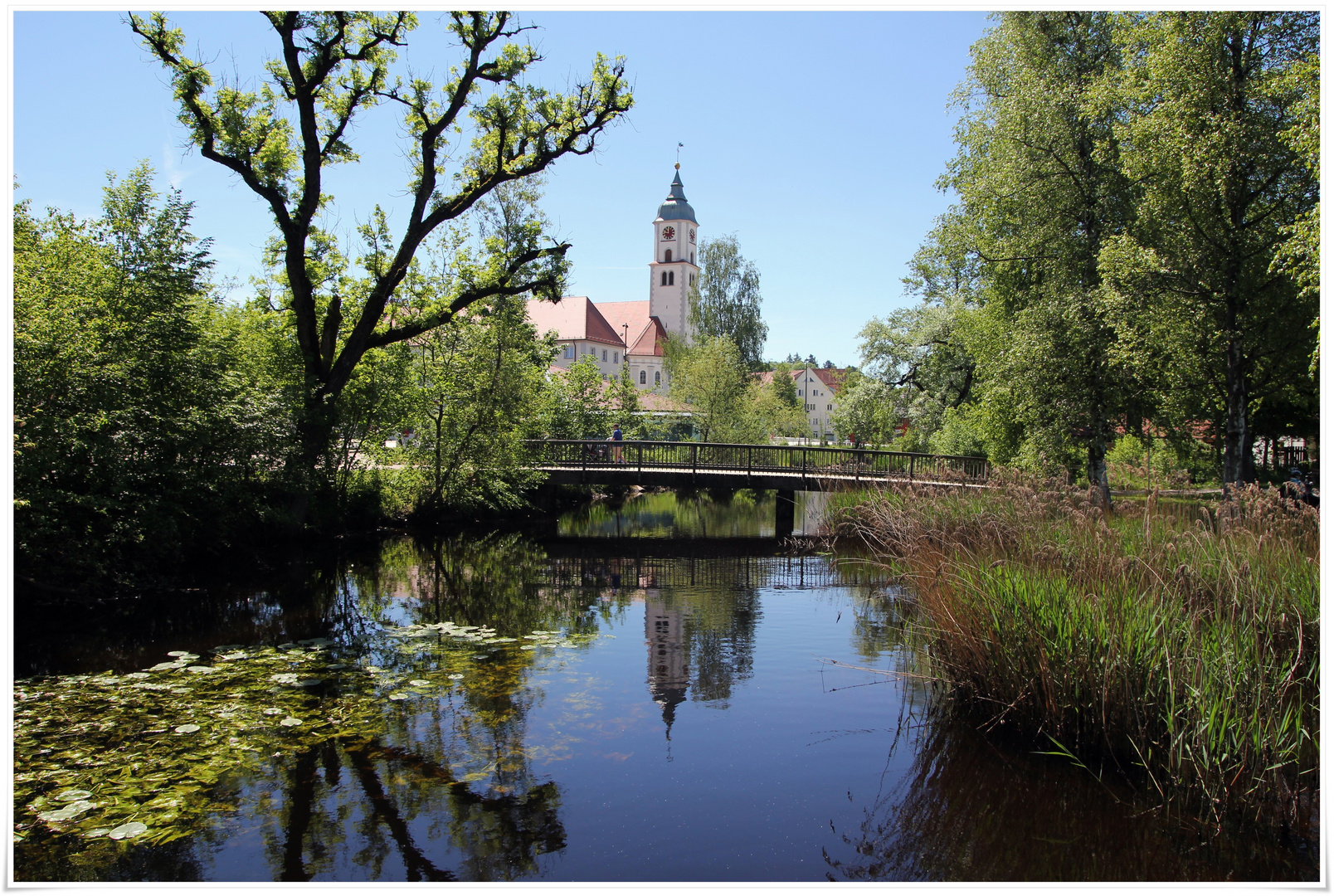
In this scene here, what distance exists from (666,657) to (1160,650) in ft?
16.0

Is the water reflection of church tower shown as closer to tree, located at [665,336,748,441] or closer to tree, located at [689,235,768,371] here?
tree, located at [665,336,748,441]

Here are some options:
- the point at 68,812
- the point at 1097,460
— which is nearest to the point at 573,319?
the point at 1097,460

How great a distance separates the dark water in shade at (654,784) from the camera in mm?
4387

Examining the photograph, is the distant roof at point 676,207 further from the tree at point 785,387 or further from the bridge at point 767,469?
the bridge at point 767,469

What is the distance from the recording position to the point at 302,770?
17.9ft

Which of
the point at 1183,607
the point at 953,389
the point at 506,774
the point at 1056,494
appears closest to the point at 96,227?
the point at 506,774

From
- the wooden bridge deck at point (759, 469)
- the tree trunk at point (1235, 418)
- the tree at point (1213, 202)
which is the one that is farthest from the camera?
the wooden bridge deck at point (759, 469)

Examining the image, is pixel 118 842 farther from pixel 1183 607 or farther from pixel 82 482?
pixel 82 482

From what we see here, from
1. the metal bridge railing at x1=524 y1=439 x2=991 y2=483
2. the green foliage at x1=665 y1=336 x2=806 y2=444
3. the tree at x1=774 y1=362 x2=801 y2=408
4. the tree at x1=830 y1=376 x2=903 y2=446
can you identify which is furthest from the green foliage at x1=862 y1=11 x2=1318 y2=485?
the tree at x1=774 y1=362 x2=801 y2=408

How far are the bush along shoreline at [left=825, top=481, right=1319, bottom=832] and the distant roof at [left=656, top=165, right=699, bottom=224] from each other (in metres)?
71.6

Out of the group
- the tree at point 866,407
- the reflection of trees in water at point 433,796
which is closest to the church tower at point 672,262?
the tree at point 866,407

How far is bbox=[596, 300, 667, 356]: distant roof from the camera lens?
74562mm

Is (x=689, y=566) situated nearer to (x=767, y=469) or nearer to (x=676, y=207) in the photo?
(x=767, y=469)

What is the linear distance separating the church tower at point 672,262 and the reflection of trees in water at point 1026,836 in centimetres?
7020
